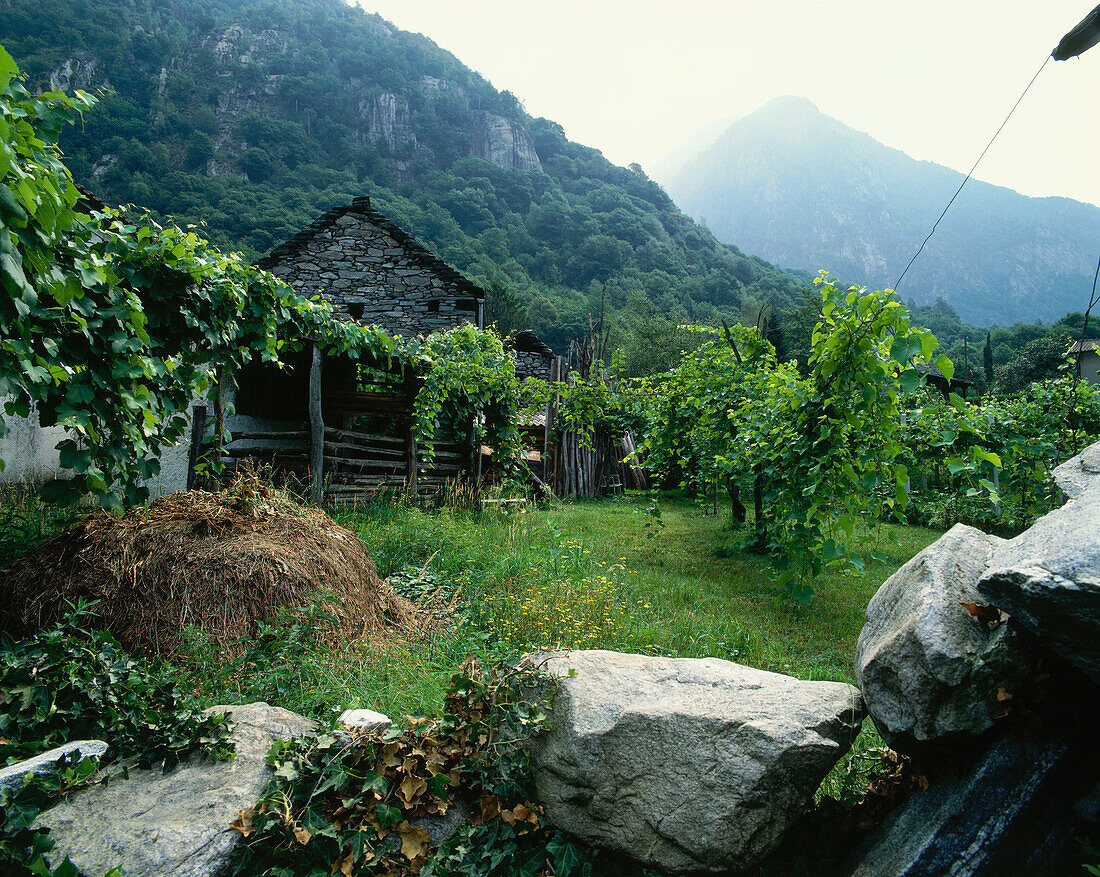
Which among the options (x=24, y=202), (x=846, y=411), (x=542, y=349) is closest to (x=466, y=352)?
(x=846, y=411)

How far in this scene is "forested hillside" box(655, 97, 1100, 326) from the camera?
123 meters

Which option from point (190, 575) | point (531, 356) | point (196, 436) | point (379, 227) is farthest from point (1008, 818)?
point (531, 356)

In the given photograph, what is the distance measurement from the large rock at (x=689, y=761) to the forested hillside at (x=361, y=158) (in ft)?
86.7

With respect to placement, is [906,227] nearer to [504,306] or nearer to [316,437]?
[504,306]

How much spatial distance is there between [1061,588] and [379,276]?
1461cm

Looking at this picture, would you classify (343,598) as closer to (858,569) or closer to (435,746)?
(435,746)

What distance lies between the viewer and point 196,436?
6145 mm

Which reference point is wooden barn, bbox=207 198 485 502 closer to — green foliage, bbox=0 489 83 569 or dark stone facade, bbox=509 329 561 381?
green foliage, bbox=0 489 83 569

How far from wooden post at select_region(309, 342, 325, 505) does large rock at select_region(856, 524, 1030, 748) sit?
20.2ft

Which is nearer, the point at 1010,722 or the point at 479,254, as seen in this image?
the point at 1010,722

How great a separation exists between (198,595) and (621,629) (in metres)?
2.81

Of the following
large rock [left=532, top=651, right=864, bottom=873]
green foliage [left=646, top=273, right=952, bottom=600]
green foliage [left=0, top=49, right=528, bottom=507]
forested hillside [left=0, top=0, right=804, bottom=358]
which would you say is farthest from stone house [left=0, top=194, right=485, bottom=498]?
forested hillside [left=0, top=0, right=804, bottom=358]

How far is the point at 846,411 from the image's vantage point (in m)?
3.88

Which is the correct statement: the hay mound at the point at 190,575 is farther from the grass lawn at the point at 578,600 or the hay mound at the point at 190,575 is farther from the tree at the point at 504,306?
the tree at the point at 504,306
